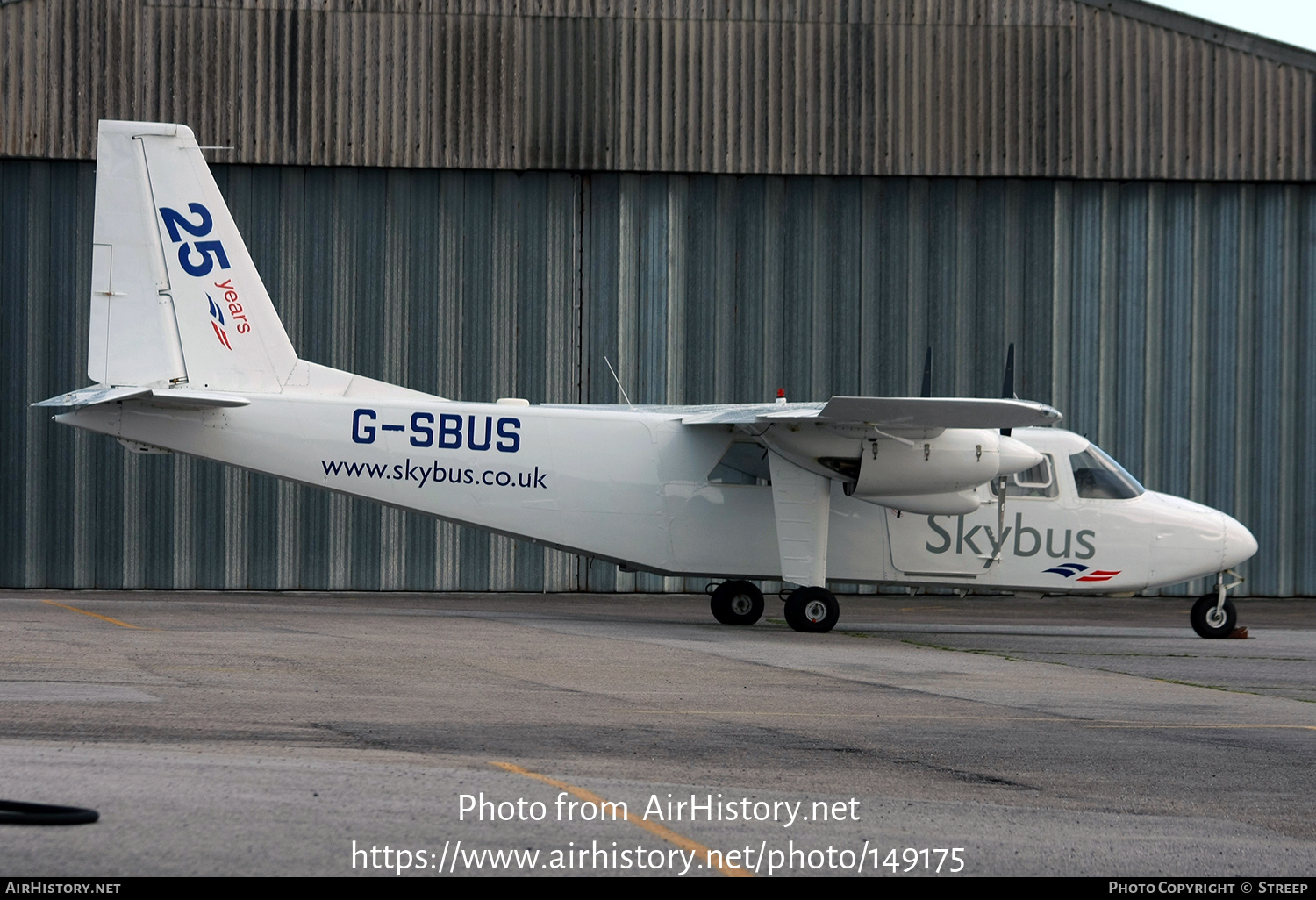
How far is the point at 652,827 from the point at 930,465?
11623mm

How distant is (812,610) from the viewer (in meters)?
16.8

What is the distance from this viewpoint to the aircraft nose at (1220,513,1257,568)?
60.0 feet

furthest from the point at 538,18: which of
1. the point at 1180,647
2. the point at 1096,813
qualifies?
the point at 1096,813

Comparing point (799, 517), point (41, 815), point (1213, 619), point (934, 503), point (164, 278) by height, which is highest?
point (164, 278)

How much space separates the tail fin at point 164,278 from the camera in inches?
645

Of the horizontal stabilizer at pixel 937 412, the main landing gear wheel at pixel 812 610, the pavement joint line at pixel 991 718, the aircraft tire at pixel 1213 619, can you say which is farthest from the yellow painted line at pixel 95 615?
the aircraft tire at pixel 1213 619

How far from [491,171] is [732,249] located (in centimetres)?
487

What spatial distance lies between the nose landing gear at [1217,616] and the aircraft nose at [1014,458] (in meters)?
3.42

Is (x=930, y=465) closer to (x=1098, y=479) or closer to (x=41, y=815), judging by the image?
(x=1098, y=479)

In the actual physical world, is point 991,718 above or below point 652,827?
below

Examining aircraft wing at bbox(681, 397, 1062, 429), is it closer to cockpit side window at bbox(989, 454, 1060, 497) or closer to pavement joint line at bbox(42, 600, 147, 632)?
cockpit side window at bbox(989, 454, 1060, 497)

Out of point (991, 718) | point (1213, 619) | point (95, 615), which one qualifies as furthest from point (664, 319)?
point (991, 718)

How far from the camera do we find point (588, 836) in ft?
17.7

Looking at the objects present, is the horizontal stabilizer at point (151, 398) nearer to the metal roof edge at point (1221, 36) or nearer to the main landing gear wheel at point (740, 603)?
the main landing gear wheel at point (740, 603)
